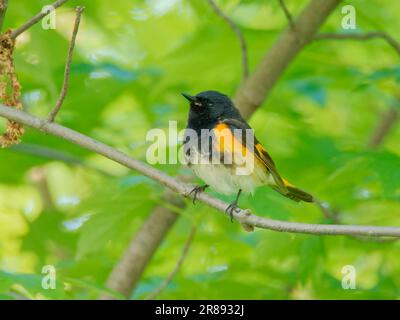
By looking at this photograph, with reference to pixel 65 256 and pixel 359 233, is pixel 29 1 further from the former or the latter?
pixel 359 233

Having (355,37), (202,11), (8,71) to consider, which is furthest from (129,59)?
(8,71)

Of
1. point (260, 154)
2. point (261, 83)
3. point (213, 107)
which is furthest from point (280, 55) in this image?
point (260, 154)

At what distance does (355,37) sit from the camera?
4379mm

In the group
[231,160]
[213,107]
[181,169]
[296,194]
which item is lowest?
[296,194]

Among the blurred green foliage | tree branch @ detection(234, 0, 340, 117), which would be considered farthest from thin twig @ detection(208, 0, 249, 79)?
the blurred green foliage

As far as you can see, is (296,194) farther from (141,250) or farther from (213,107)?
(141,250)

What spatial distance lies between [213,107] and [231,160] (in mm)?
531

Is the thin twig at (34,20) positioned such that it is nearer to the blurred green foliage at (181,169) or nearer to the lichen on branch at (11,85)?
the lichen on branch at (11,85)

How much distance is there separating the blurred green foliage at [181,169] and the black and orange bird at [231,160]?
11cm

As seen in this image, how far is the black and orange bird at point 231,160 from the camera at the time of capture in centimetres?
371

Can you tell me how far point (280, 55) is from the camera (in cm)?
452

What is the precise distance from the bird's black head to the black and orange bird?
2 cm

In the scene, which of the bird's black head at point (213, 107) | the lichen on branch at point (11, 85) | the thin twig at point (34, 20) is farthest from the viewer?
the bird's black head at point (213, 107)

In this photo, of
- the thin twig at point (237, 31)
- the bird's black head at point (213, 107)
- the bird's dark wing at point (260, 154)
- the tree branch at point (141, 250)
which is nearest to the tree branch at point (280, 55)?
the thin twig at point (237, 31)
